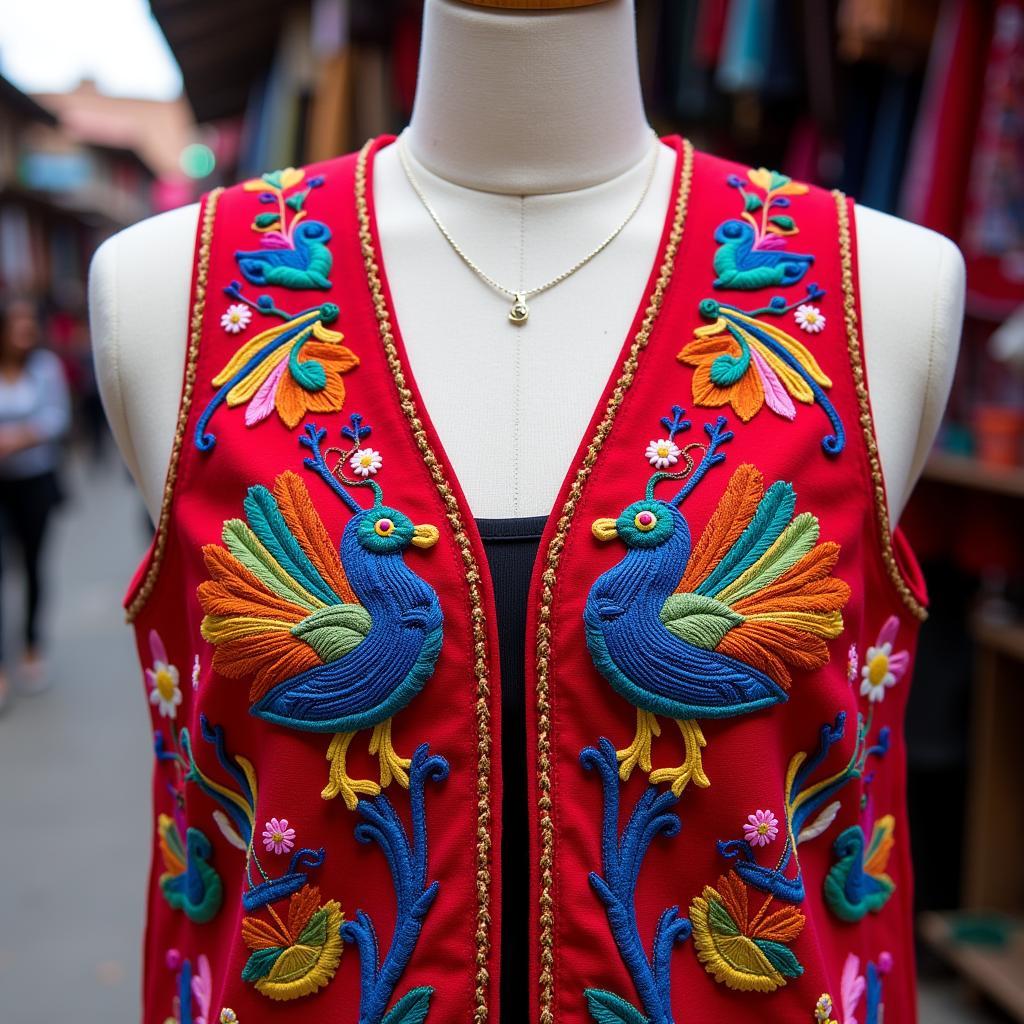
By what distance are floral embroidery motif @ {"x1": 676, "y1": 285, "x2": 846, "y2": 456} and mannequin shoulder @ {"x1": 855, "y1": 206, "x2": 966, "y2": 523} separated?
0.21 feet

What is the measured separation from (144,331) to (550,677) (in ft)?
1.65

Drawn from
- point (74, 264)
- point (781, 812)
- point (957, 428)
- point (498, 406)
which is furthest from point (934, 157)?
point (74, 264)

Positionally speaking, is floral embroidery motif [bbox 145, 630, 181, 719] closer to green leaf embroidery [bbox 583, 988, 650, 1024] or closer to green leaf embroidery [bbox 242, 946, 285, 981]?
green leaf embroidery [bbox 242, 946, 285, 981]

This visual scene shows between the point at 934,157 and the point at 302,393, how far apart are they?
5.80 feet

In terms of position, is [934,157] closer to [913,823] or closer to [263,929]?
[913,823]

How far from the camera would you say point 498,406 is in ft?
3.41

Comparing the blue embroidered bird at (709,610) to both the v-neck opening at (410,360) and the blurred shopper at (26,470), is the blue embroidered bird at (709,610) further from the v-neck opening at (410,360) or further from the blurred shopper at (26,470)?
the blurred shopper at (26,470)

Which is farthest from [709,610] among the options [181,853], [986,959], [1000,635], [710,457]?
[986,959]

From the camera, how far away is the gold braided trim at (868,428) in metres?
1.00

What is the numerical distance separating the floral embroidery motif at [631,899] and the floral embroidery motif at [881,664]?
0.27 meters

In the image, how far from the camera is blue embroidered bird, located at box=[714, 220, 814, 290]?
→ 1.05 metres

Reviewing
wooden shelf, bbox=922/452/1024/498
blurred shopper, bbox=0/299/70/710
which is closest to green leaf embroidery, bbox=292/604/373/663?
wooden shelf, bbox=922/452/1024/498

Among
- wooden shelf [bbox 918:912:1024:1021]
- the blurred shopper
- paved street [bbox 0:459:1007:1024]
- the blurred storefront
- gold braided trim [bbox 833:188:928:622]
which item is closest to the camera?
gold braided trim [bbox 833:188:928:622]

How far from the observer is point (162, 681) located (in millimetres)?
1094
